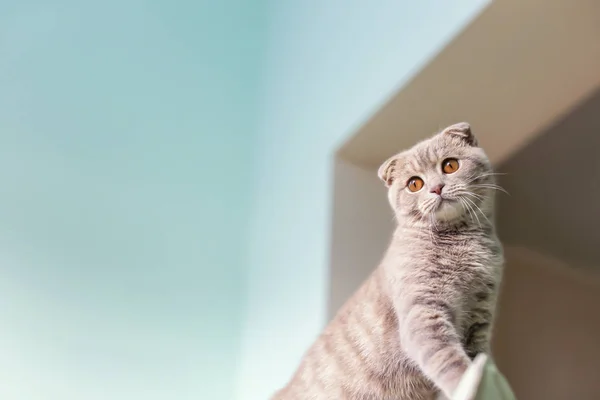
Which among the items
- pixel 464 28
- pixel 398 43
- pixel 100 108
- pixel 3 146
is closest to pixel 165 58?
pixel 100 108

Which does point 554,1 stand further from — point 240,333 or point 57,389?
point 57,389

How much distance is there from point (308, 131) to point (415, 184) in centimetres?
67

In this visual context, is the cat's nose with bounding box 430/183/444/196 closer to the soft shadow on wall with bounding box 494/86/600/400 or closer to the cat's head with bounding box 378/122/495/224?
the cat's head with bounding box 378/122/495/224

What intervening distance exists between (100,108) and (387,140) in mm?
843

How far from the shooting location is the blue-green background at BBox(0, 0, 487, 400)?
4.56 feet

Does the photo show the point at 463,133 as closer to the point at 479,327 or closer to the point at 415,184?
the point at 415,184

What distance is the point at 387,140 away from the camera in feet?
4.35

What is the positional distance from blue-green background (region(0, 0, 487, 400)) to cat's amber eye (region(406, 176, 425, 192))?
338 millimetres

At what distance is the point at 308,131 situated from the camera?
1533mm

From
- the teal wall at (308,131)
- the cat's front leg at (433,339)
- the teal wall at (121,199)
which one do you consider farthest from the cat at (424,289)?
the teal wall at (121,199)

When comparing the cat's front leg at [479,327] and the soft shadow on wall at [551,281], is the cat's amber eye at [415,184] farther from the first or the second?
the soft shadow on wall at [551,281]

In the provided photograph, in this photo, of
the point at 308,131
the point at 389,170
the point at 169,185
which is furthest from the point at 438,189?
the point at 169,185

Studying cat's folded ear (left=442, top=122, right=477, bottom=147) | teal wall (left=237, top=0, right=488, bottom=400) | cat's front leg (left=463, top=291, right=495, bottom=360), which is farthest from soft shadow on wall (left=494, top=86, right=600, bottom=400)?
cat's front leg (left=463, top=291, right=495, bottom=360)

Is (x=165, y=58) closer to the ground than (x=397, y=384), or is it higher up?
higher up
